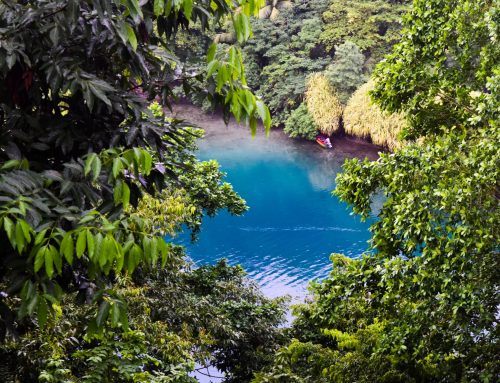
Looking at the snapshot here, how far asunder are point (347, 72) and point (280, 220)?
613 cm

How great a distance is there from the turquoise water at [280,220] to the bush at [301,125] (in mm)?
370

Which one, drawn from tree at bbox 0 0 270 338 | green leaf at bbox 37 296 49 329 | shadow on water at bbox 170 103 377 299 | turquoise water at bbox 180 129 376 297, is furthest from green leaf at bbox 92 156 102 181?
turquoise water at bbox 180 129 376 297

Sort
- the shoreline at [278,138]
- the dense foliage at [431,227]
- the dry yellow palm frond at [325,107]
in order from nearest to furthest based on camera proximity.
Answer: the dense foliage at [431,227] < the shoreline at [278,138] < the dry yellow palm frond at [325,107]

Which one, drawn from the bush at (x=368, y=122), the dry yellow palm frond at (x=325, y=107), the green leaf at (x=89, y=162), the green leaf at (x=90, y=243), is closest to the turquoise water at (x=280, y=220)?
the dry yellow palm frond at (x=325, y=107)

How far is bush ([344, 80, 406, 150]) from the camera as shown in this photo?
54.5 ft

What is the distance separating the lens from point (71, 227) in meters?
2.05

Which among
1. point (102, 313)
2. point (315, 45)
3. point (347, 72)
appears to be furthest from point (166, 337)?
point (315, 45)

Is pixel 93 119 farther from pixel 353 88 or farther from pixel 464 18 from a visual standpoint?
pixel 353 88

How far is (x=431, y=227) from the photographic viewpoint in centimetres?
444

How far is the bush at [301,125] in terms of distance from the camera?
1898 cm

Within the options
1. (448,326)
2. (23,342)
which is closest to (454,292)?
(448,326)

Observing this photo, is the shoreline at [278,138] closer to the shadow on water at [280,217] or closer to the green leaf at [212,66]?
the shadow on water at [280,217]

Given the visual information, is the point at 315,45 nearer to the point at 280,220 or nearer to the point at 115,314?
the point at 280,220

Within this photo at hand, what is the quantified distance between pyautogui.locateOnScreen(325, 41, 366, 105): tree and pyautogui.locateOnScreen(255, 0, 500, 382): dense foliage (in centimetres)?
1281
